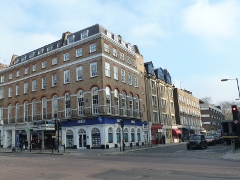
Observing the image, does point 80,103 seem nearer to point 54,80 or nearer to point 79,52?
point 54,80

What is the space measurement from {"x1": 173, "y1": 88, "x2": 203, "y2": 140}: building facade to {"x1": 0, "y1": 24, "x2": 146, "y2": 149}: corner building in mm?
19367

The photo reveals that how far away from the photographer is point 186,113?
6506 centimetres

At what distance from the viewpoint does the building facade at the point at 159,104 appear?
147 ft

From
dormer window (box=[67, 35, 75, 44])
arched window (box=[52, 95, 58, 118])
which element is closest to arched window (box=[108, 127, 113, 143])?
arched window (box=[52, 95, 58, 118])

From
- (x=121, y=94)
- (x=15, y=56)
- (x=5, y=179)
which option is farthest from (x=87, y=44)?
(x=5, y=179)

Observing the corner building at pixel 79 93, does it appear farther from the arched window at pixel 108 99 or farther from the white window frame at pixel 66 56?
the white window frame at pixel 66 56

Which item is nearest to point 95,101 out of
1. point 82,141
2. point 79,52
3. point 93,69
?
point 93,69

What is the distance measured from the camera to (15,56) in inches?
1941

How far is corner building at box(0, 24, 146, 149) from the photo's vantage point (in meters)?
32.2

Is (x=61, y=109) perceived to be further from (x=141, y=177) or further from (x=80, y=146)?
(x=141, y=177)

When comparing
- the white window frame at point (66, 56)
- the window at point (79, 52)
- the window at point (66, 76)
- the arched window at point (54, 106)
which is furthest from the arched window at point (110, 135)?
the white window frame at point (66, 56)

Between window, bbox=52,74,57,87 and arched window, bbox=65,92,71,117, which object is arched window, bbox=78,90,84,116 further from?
window, bbox=52,74,57,87

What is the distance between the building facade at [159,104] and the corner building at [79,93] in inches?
106

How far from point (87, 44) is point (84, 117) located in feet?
33.5
